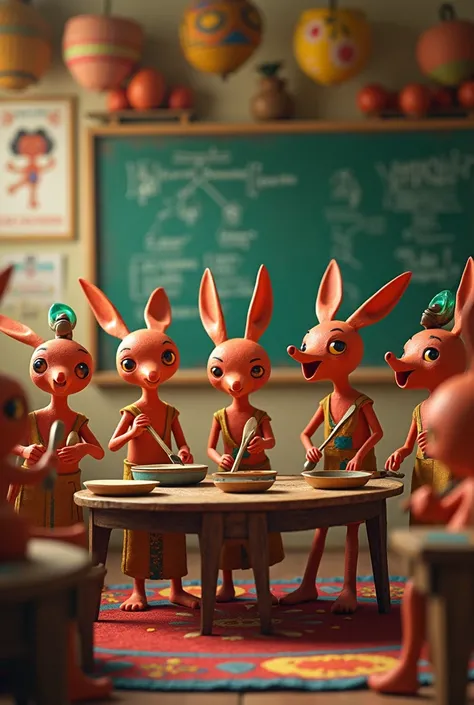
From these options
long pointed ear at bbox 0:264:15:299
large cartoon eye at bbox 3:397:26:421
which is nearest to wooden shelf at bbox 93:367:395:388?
long pointed ear at bbox 0:264:15:299

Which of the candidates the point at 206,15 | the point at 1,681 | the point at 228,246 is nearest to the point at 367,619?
the point at 1,681

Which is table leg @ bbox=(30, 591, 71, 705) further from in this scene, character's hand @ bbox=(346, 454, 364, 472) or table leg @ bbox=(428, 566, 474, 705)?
character's hand @ bbox=(346, 454, 364, 472)

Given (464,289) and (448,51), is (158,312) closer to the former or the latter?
(464,289)

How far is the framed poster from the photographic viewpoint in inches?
218

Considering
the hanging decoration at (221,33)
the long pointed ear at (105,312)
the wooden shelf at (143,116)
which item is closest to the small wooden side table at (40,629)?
the long pointed ear at (105,312)

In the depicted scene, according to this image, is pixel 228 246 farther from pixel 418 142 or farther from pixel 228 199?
pixel 418 142

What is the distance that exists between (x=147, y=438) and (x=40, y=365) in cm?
50

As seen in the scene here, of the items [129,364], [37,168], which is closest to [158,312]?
[129,364]

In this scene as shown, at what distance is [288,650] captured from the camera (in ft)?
10.9

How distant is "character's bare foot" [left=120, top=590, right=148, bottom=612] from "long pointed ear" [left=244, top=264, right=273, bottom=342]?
1.10 m

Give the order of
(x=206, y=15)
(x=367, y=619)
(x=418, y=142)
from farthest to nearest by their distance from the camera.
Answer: (x=418, y=142) → (x=206, y=15) → (x=367, y=619)

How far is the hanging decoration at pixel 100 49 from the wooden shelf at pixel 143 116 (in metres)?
0.20

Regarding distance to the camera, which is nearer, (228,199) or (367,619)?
(367,619)

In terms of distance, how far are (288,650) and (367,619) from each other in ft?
1.90
